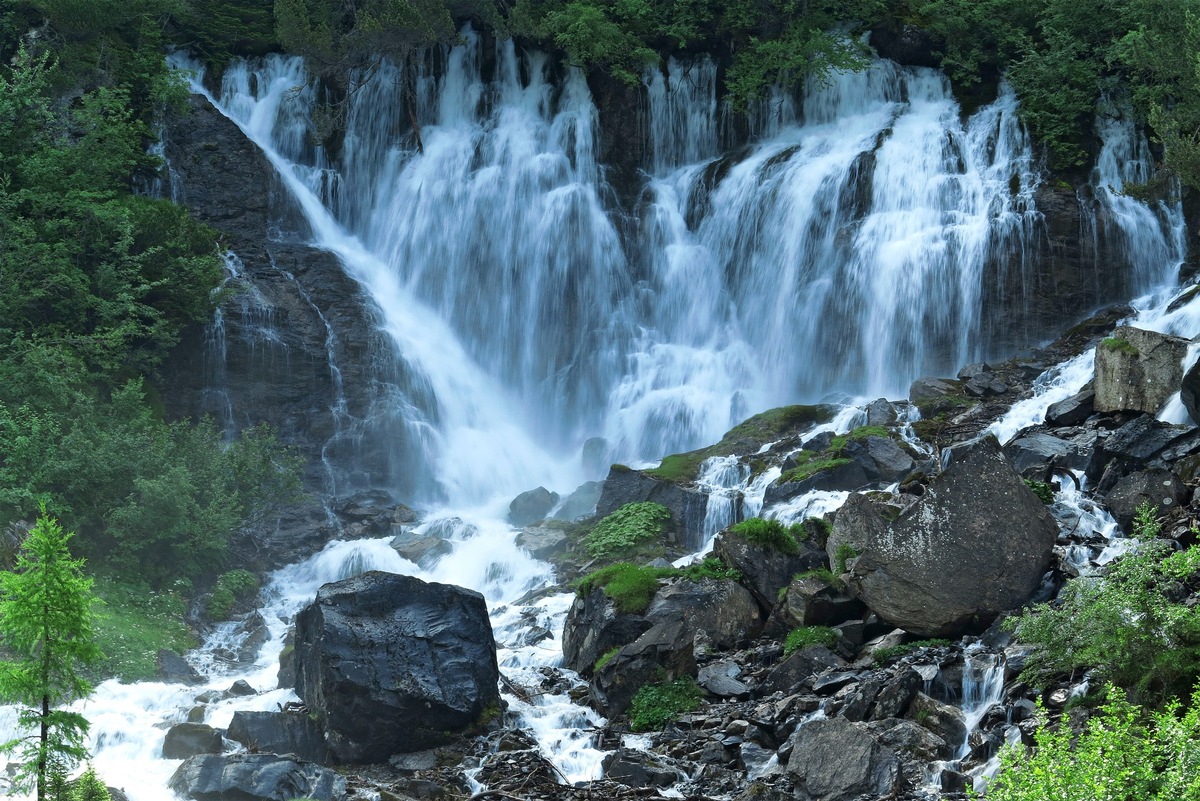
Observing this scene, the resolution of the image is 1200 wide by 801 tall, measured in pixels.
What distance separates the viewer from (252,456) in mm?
24359

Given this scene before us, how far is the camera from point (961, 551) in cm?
1433

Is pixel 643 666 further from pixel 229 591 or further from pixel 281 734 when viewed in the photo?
pixel 229 591

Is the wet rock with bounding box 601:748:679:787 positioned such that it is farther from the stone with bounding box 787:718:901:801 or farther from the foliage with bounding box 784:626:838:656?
the foliage with bounding box 784:626:838:656

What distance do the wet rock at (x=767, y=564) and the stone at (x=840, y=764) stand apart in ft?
13.7

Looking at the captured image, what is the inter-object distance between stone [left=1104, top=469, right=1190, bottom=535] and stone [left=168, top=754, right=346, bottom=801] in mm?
11088

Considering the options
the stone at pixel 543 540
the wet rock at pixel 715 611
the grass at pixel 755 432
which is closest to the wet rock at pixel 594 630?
the wet rock at pixel 715 611

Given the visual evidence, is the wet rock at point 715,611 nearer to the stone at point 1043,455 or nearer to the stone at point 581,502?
the stone at point 1043,455

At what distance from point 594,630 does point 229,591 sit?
913 cm

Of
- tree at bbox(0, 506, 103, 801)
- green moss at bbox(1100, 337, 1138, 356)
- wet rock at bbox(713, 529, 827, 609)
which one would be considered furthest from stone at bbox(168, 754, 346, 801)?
green moss at bbox(1100, 337, 1138, 356)

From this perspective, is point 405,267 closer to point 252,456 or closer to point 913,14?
point 252,456

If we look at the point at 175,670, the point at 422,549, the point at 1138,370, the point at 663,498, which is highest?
the point at 1138,370

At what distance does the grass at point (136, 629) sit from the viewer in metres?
18.1

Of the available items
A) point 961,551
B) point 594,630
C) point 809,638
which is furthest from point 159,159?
point 961,551

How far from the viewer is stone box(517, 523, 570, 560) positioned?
2312cm
